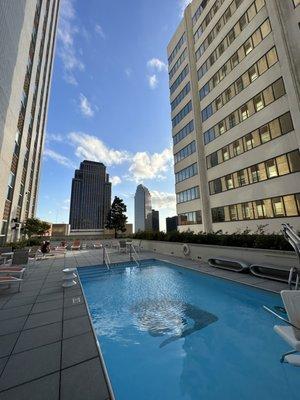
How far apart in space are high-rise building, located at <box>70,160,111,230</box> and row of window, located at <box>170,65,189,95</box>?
112m

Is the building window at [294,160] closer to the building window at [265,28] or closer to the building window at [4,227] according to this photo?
the building window at [265,28]

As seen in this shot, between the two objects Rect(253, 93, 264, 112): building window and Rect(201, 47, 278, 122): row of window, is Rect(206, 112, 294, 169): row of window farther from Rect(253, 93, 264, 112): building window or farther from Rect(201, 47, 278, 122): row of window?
Rect(201, 47, 278, 122): row of window

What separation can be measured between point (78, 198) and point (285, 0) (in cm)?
13597

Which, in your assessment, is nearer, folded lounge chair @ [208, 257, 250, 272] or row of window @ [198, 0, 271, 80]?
folded lounge chair @ [208, 257, 250, 272]

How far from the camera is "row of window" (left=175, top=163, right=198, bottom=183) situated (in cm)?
2715

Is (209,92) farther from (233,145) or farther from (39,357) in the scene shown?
(39,357)

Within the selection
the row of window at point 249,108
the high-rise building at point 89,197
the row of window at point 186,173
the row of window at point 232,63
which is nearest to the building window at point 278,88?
the row of window at point 249,108

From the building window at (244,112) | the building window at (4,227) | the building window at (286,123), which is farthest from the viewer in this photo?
the building window at (4,227)

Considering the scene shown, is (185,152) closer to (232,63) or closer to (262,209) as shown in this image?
(232,63)

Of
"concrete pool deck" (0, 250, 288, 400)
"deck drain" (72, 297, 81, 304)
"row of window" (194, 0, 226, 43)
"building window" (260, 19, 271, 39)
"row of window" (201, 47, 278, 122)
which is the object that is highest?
"row of window" (194, 0, 226, 43)

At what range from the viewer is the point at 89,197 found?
13750 centimetres

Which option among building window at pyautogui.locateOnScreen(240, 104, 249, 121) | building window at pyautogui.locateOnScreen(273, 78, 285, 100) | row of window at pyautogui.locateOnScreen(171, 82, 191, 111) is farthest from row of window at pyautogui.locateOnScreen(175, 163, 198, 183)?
building window at pyautogui.locateOnScreen(273, 78, 285, 100)

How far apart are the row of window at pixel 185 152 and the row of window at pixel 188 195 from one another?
5312 millimetres

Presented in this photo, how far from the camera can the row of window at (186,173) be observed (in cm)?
2715
